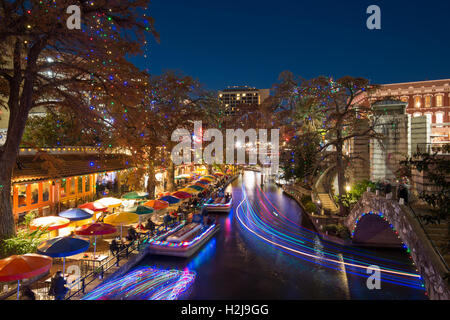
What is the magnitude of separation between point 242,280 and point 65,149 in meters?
17.3

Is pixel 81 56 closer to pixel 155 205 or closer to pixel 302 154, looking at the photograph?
pixel 155 205

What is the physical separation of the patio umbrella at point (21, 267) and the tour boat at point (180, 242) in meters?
8.48

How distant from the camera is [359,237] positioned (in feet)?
67.2

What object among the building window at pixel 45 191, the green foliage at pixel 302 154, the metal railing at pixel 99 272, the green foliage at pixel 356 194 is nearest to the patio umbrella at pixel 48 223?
the metal railing at pixel 99 272

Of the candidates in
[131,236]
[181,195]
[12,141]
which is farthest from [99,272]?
[181,195]

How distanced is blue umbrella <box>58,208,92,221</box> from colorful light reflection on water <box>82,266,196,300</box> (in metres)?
4.89

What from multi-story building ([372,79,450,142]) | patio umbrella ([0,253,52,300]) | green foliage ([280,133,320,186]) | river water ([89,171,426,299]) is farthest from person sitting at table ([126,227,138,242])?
multi-story building ([372,79,450,142])

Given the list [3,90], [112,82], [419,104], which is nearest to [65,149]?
[3,90]

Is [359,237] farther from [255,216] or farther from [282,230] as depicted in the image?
[255,216]

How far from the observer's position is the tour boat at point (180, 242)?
1762 centimetres

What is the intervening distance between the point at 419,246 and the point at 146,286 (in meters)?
11.6

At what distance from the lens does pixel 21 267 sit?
29.4 feet

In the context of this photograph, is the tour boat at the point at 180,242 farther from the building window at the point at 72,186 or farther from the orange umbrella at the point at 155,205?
the building window at the point at 72,186

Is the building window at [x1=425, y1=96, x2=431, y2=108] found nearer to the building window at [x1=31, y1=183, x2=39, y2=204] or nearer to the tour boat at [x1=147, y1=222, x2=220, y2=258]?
the tour boat at [x1=147, y1=222, x2=220, y2=258]
